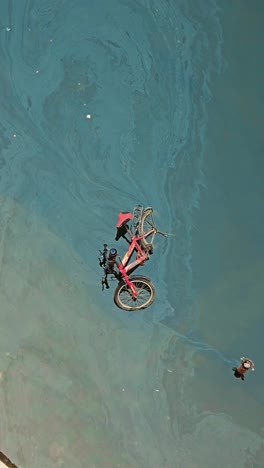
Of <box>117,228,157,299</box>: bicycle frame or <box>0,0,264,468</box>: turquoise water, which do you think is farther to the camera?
<box>0,0,264,468</box>: turquoise water

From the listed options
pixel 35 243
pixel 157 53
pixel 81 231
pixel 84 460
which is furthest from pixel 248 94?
pixel 84 460

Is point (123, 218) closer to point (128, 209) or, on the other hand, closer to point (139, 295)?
point (128, 209)

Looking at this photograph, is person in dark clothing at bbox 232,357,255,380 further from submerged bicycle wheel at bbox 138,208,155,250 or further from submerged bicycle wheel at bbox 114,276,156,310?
submerged bicycle wheel at bbox 138,208,155,250

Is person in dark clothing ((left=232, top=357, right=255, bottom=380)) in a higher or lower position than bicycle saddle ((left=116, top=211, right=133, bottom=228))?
lower

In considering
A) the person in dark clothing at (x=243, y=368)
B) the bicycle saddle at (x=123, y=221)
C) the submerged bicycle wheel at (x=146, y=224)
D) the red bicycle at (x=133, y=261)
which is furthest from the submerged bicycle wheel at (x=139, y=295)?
the person in dark clothing at (x=243, y=368)

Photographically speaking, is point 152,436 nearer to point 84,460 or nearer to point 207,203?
point 84,460

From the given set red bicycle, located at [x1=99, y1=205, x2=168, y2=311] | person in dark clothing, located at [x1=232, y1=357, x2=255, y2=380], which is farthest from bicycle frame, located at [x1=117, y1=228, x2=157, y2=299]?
person in dark clothing, located at [x1=232, y1=357, x2=255, y2=380]

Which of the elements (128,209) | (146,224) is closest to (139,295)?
(146,224)
